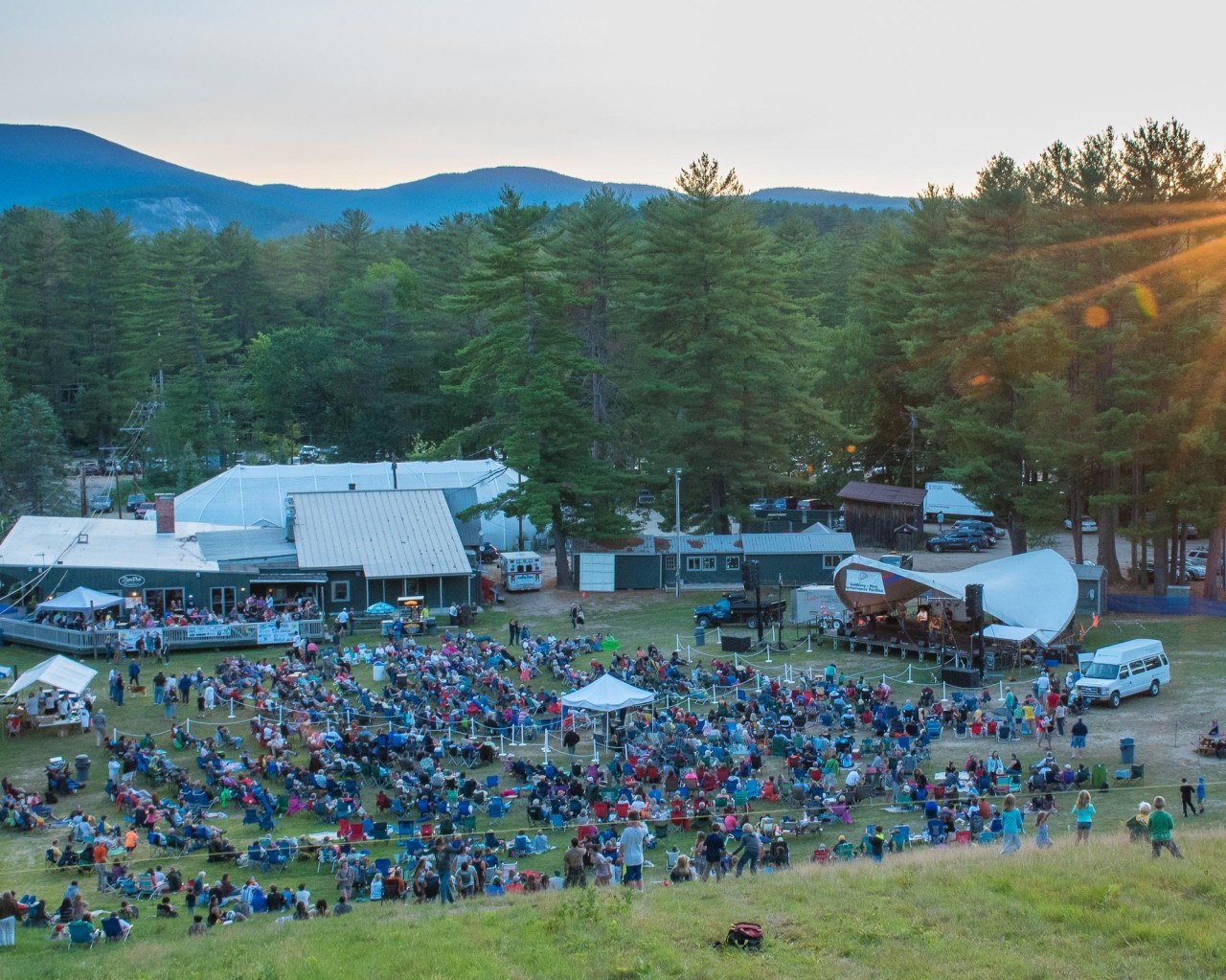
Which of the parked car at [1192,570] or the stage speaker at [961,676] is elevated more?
the parked car at [1192,570]

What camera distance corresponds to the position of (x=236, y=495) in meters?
56.9

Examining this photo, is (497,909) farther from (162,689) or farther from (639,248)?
(639,248)

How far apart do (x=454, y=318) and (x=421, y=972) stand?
74989mm

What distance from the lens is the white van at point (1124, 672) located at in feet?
A: 99.1

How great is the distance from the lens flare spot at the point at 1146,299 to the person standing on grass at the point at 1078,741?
65.9 feet

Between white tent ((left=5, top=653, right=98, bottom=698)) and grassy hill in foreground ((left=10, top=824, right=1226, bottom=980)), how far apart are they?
43.5ft

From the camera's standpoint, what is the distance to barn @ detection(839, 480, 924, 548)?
5734cm

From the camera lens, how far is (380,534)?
46875mm

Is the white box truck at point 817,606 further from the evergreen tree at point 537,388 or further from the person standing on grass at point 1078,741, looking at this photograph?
the person standing on grass at point 1078,741

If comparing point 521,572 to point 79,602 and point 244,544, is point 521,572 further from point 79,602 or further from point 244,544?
point 79,602

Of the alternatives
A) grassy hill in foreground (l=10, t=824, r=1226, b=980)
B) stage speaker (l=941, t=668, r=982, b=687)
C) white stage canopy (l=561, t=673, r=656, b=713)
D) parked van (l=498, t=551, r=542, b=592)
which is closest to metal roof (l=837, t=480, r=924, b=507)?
parked van (l=498, t=551, r=542, b=592)

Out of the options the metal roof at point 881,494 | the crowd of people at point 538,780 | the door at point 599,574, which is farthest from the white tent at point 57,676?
the metal roof at point 881,494

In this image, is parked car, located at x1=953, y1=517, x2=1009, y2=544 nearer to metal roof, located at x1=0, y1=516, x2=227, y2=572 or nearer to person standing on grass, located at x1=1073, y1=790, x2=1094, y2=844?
metal roof, located at x1=0, y1=516, x2=227, y2=572

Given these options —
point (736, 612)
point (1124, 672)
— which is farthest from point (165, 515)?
point (1124, 672)
